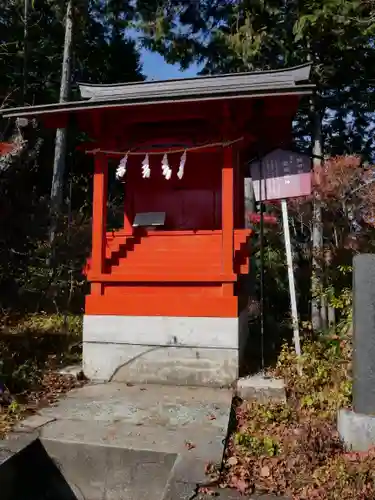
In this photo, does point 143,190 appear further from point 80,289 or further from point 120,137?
point 80,289

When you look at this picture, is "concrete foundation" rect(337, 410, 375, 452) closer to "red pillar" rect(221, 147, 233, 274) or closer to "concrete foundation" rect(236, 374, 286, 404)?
"concrete foundation" rect(236, 374, 286, 404)

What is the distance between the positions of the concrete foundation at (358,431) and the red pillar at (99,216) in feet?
13.4

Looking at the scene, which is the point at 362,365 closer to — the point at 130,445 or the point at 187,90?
the point at 130,445

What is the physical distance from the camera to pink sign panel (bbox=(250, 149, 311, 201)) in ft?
21.1

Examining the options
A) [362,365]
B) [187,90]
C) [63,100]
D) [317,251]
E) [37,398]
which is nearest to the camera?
[362,365]

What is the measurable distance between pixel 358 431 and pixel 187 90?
568 centimetres

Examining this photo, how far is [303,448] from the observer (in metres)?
4.04

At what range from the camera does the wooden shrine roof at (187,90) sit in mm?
5852

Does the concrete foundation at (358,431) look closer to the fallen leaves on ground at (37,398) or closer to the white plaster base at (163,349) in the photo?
the white plaster base at (163,349)

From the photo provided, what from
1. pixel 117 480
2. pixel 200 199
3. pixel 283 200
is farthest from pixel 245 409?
pixel 200 199

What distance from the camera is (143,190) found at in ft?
26.7

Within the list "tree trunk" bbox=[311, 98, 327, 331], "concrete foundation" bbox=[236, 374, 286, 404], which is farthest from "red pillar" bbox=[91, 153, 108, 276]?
"tree trunk" bbox=[311, 98, 327, 331]

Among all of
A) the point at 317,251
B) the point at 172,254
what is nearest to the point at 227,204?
the point at 172,254

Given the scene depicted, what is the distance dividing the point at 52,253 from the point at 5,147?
2916mm
